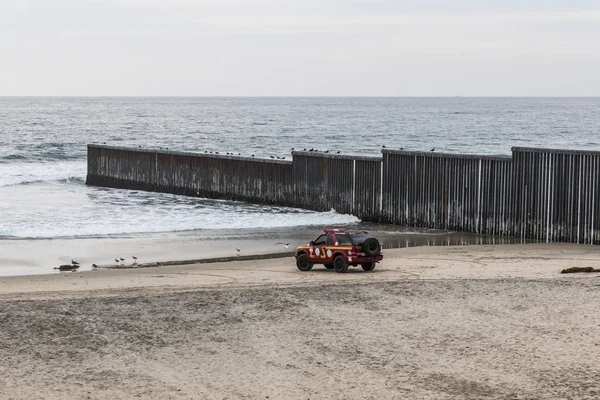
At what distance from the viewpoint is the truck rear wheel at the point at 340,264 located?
19359 mm

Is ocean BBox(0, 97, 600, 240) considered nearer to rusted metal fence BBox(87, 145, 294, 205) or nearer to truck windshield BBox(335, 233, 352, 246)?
rusted metal fence BBox(87, 145, 294, 205)

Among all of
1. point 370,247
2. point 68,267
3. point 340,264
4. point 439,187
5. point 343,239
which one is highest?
point 439,187

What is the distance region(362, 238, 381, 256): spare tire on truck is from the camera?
754 inches

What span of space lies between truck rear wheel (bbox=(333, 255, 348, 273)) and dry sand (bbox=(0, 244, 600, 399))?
38cm

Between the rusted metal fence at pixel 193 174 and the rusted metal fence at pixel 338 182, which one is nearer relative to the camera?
the rusted metal fence at pixel 338 182

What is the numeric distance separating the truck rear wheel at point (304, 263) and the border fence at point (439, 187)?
7373mm

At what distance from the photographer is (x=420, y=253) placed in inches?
Result: 891

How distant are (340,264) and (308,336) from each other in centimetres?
621

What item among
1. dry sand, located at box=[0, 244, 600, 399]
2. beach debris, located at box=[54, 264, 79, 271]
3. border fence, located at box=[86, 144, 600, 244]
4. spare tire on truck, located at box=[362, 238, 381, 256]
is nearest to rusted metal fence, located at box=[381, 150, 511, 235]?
border fence, located at box=[86, 144, 600, 244]

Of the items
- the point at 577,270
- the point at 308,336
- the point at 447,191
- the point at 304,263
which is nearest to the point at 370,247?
the point at 304,263

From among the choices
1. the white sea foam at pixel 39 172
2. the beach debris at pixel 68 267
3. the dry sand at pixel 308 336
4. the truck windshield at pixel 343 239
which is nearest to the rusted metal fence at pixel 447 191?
the dry sand at pixel 308 336

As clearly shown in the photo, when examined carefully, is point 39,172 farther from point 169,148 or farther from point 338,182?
point 338,182

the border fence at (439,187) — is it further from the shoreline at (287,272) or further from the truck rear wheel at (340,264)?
the truck rear wheel at (340,264)

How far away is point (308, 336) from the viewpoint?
1333 cm
